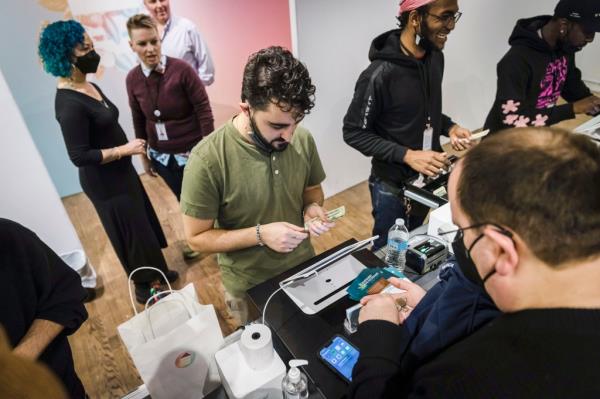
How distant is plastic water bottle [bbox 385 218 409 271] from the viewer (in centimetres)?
146

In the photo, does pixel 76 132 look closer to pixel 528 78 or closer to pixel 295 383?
pixel 295 383

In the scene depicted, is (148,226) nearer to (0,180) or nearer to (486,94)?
(0,180)

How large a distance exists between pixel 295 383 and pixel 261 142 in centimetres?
82

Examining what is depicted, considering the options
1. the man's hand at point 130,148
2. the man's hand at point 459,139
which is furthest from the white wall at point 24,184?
the man's hand at point 459,139

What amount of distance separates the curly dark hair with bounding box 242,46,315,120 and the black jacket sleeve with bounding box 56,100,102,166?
123 centimetres

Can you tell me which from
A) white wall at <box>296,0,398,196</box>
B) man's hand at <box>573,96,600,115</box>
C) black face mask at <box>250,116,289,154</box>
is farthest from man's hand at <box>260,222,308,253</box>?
man's hand at <box>573,96,600,115</box>

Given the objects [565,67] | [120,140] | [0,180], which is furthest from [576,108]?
[0,180]

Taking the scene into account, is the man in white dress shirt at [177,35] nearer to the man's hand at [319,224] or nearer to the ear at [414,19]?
the ear at [414,19]

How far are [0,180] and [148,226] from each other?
0.89m

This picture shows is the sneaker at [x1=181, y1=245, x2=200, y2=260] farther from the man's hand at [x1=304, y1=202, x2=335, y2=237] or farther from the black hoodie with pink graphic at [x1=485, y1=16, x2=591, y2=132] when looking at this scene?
the black hoodie with pink graphic at [x1=485, y1=16, x2=591, y2=132]

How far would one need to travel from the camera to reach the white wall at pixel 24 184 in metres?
2.13

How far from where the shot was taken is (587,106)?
232 centimetres

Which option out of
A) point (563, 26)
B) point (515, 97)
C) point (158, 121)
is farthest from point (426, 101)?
point (158, 121)

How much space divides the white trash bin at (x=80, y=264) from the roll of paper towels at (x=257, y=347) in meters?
2.10
